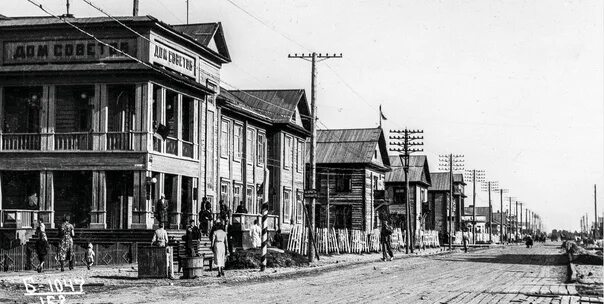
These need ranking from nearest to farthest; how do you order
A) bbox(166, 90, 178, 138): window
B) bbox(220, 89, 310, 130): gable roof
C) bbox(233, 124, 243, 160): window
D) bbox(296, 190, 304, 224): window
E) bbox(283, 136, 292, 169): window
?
bbox(166, 90, 178, 138): window → bbox(233, 124, 243, 160): window → bbox(220, 89, 310, 130): gable roof → bbox(283, 136, 292, 169): window → bbox(296, 190, 304, 224): window

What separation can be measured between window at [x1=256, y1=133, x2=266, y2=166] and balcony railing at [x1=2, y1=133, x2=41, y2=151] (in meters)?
17.1

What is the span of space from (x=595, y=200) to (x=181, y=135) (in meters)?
75.3

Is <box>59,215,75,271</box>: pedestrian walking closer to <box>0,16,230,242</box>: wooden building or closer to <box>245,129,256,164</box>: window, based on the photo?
<box>0,16,230,242</box>: wooden building

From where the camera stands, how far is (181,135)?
3309cm

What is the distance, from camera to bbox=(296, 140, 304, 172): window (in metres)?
53.5

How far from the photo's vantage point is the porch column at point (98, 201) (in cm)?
2991

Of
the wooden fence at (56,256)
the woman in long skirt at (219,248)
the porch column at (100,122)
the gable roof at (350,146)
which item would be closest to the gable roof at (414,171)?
the gable roof at (350,146)

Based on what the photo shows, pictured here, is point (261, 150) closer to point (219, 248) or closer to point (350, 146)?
point (350, 146)

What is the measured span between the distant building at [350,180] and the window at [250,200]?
18478 mm

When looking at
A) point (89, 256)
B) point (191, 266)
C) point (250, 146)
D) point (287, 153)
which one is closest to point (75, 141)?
point (89, 256)

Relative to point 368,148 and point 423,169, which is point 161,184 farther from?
point 423,169

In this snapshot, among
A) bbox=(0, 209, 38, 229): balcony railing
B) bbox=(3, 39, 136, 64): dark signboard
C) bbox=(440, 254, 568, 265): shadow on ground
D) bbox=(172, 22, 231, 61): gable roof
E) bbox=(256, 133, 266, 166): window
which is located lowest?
bbox=(440, 254, 568, 265): shadow on ground

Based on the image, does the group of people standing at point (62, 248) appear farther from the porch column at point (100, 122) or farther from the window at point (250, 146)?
the window at point (250, 146)

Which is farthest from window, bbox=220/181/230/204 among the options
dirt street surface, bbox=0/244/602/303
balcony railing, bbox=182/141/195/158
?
dirt street surface, bbox=0/244/602/303
